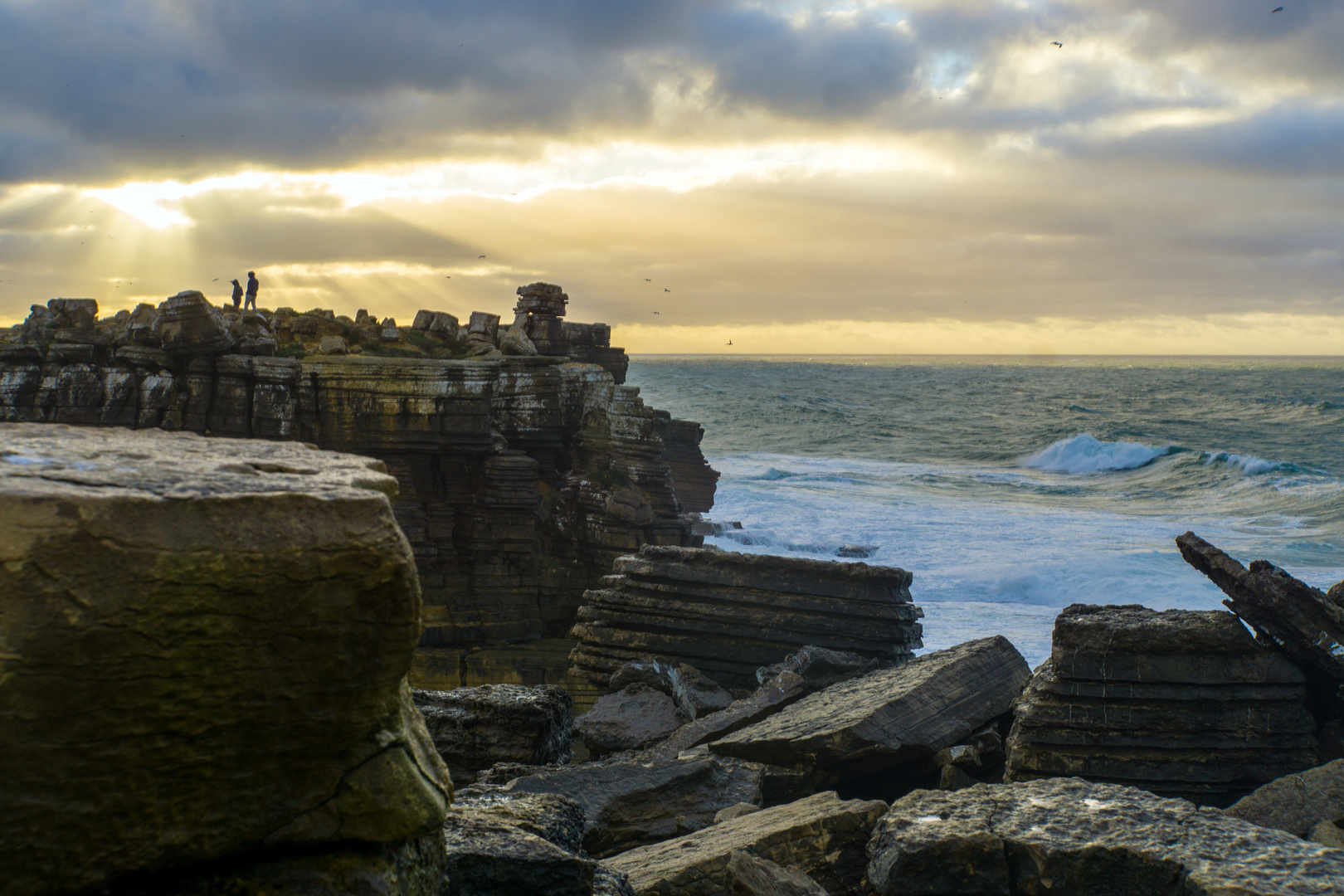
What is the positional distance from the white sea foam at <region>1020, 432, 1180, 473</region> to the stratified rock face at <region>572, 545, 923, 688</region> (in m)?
41.6

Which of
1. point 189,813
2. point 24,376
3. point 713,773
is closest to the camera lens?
point 189,813

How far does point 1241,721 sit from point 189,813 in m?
5.66

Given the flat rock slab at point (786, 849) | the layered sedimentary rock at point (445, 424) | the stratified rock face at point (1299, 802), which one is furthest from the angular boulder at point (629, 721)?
the layered sedimentary rock at point (445, 424)

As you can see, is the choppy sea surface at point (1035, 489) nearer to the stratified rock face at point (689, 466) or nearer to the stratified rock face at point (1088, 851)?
the stratified rock face at point (689, 466)

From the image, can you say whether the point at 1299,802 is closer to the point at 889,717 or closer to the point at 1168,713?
the point at 1168,713

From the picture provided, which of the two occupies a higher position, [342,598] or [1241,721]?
[342,598]

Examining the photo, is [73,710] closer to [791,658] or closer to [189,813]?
[189,813]

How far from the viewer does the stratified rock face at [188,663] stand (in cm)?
163

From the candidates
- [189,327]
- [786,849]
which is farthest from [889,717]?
[189,327]

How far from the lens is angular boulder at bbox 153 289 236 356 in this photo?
16.7 metres

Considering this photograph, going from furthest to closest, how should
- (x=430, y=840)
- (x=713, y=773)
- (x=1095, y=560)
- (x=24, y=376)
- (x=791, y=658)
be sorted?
1. (x=1095, y=560)
2. (x=24, y=376)
3. (x=791, y=658)
4. (x=713, y=773)
5. (x=430, y=840)

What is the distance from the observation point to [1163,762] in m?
5.41

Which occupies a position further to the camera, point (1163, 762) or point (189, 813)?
point (1163, 762)

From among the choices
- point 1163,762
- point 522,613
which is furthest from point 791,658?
point 522,613
